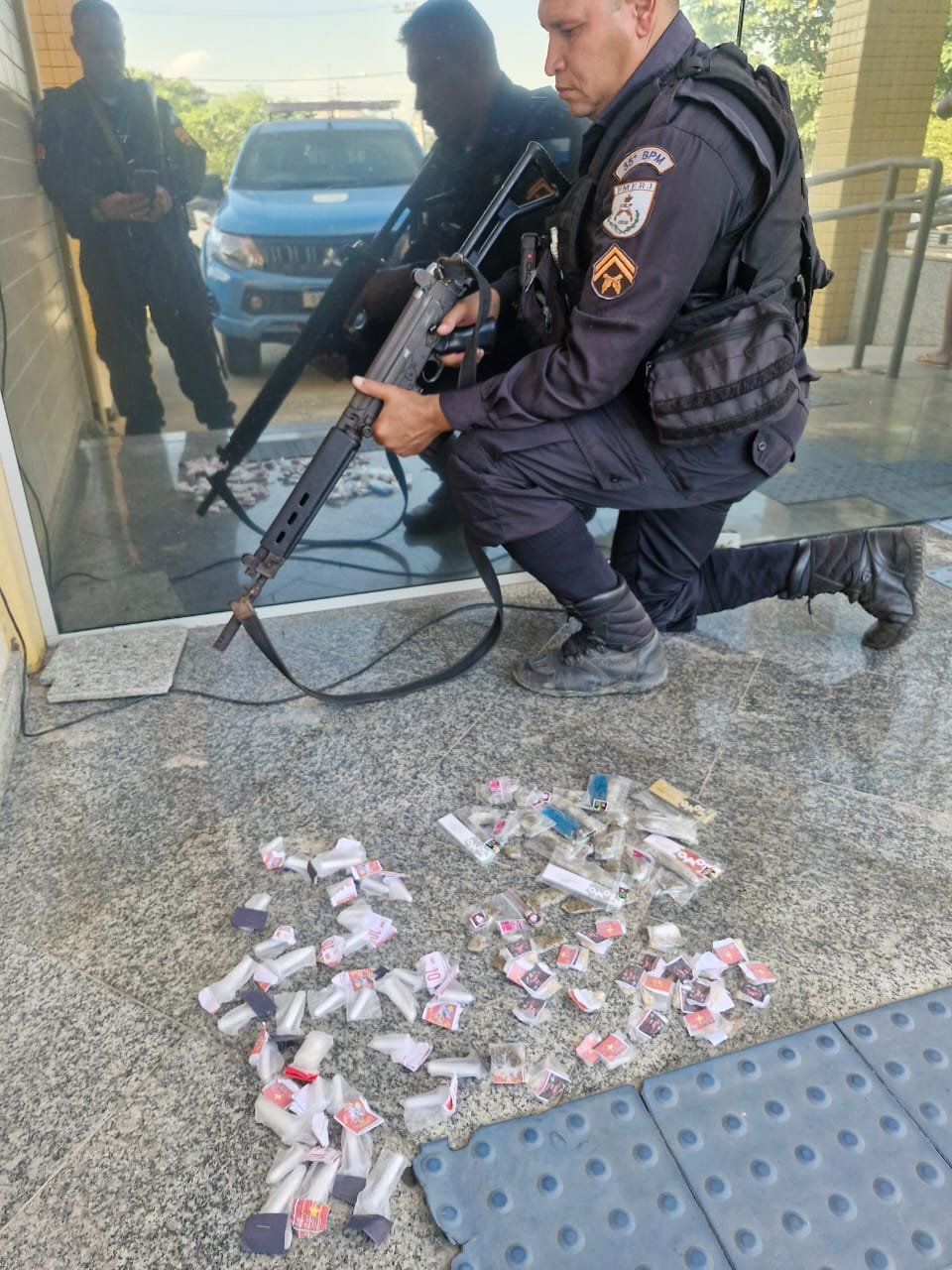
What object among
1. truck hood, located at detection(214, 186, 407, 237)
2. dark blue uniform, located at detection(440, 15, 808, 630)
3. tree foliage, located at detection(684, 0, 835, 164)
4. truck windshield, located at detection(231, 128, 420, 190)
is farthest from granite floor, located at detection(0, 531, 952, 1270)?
tree foliage, located at detection(684, 0, 835, 164)

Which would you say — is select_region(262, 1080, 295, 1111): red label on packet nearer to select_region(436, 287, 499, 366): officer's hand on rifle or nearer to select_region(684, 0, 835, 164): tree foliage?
select_region(436, 287, 499, 366): officer's hand on rifle

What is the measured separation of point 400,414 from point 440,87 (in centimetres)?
94

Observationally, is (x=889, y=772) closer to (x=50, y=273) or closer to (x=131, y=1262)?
(x=131, y=1262)

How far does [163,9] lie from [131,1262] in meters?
2.39

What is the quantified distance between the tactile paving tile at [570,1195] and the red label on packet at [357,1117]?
0.08m

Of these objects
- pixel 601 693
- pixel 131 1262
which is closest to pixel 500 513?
pixel 601 693

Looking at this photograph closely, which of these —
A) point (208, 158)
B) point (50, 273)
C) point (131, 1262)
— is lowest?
point (131, 1262)

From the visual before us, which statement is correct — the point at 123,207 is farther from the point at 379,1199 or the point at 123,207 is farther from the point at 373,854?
the point at 379,1199

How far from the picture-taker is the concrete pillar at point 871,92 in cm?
263

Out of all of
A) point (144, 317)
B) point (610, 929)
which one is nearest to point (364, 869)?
point (610, 929)

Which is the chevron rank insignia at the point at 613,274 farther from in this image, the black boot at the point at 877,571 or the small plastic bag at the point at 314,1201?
the small plastic bag at the point at 314,1201

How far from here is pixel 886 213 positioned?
2848 mm

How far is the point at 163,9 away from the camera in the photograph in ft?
7.05

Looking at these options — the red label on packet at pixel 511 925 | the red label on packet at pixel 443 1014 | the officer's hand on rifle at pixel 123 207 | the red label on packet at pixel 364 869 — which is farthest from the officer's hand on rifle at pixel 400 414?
the red label on packet at pixel 443 1014
